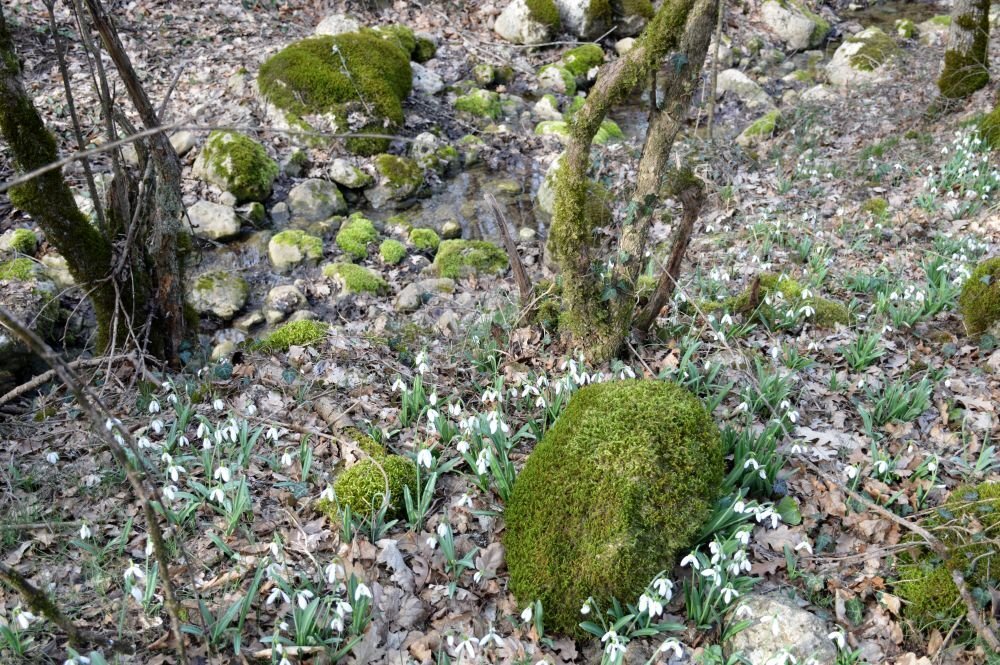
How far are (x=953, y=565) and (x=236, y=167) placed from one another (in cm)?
735

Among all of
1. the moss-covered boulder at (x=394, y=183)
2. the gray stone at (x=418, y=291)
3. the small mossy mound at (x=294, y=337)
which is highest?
the moss-covered boulder at (x=394, y=183)

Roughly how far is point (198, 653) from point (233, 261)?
16.1ft

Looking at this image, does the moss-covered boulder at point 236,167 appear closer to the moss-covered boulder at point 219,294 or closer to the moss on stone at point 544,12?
the moss-covered boulder at point 219,294

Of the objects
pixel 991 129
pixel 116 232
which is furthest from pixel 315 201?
pixel 991 129

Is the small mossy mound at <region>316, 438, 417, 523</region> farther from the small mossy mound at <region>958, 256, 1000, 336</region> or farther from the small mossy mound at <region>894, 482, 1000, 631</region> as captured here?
the small mossy mound at <region>958, 256, 1000, 336</region>

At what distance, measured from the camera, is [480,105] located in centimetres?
978

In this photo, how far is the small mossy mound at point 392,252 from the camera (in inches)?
273

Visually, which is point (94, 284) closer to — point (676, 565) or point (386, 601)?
point (386, 601)

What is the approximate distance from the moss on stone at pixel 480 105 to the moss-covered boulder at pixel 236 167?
331 centimetres

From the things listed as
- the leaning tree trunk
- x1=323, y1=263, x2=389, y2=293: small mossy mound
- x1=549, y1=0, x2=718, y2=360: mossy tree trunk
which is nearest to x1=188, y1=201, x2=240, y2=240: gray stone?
x1=323, y1=263, x2=389, y2=293: small mossy mound

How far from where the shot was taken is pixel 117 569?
3.04 m

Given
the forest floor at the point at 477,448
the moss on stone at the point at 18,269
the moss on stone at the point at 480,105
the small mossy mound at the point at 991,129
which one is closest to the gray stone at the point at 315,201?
the forest floor at the point at 477,448

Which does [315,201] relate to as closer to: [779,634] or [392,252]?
[392,252]

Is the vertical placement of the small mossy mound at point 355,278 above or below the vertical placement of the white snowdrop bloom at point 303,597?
below
